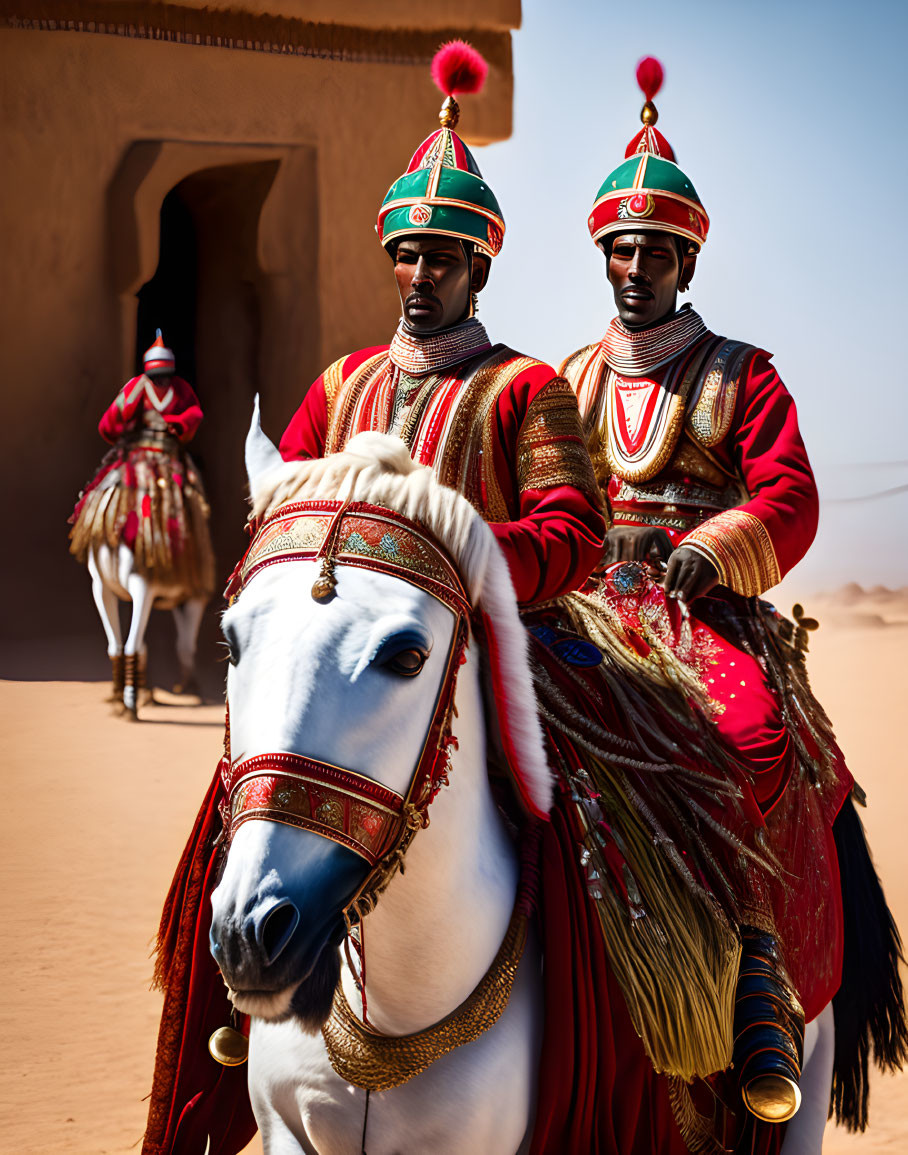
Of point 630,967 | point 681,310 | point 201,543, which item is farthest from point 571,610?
point 201,543

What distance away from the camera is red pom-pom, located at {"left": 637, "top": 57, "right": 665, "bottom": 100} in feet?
13.1

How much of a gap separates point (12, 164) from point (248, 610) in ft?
32.6

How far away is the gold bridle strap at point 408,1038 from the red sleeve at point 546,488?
656mm

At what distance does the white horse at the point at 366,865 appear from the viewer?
5.31ft

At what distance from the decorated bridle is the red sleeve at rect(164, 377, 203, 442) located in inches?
331

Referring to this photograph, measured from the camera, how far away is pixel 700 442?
3.35 meters

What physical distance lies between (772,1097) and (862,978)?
1174 mm

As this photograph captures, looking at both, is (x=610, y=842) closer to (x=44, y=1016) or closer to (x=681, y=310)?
(x=681, y=310)

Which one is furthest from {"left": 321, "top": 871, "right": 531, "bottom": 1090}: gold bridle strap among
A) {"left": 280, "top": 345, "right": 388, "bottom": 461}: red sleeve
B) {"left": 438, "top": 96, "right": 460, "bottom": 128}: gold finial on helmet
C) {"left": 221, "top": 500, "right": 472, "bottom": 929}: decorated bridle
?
{"left": 438, "top": 96, "right": 460, "bottom": 128}: gold finial on helmet

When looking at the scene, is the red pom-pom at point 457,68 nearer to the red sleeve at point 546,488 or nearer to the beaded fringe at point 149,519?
the red sleeve at point 546,488

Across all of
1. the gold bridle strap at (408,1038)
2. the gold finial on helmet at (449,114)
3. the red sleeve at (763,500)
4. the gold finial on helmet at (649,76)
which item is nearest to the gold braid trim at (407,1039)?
the gold bridle strap at (408,1038)

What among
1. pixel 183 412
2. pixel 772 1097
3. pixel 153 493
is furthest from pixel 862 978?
pixel 183 412

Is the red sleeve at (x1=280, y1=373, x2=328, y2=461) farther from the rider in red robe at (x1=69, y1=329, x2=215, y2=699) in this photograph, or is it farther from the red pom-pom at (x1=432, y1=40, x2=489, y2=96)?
the rider in red robe at (x1=69, y1=329, x2=215, y2=699)

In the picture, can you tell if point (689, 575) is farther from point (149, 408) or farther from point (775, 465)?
point (149, 408)
